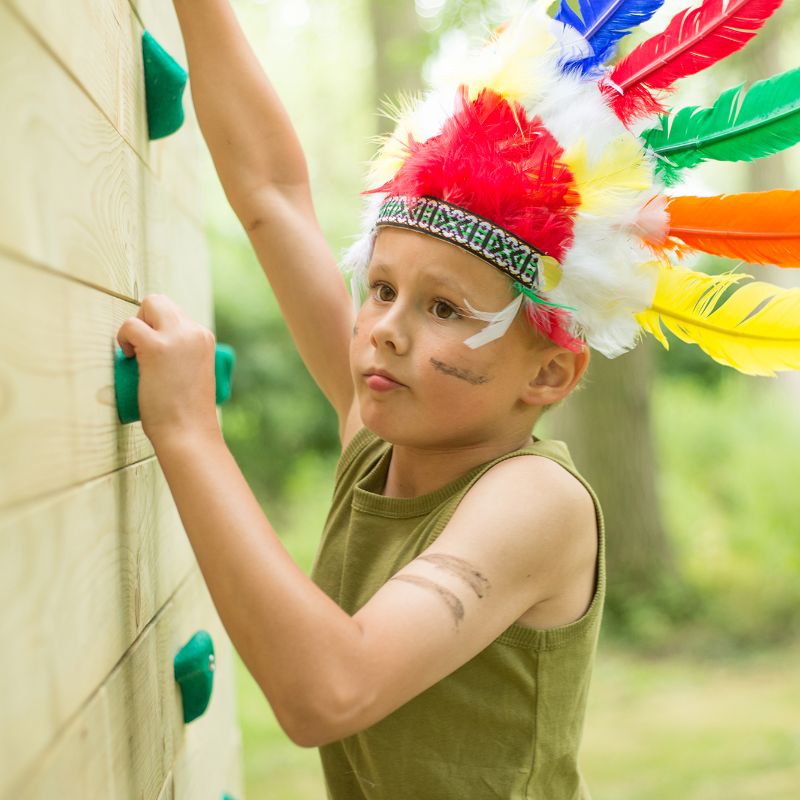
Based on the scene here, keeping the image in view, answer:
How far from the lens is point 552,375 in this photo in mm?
1819

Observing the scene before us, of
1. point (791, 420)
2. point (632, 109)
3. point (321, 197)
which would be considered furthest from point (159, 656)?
point (321, 197)

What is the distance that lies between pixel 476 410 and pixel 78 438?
27.7 inches

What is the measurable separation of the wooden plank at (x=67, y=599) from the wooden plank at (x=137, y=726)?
0.8 inches

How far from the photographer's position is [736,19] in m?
1.78

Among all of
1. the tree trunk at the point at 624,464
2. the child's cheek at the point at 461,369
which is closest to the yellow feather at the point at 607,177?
the child's cheek at the point at 461,369

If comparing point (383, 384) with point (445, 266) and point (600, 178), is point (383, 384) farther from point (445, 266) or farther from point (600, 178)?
point (600, 178)

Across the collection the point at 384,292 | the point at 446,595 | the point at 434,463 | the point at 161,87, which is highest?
the point at 161,87

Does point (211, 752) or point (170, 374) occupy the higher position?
point (170, 374)

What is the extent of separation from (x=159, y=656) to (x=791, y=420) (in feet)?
28.7

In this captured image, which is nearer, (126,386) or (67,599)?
(67,599)

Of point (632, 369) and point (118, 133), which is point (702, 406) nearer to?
point (632, 369)

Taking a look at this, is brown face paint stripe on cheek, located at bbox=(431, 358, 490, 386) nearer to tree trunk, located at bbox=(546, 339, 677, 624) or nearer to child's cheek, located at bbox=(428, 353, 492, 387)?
child's cheek, located at bbox=(428, 353, 492, 387)

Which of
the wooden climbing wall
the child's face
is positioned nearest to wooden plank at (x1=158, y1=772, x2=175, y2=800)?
the wooden climbing wall

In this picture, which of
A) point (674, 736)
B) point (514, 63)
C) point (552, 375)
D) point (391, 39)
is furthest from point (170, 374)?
point (391, 39)
